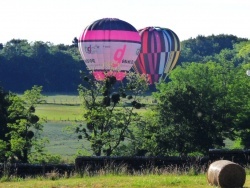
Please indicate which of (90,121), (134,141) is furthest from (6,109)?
(134,141)

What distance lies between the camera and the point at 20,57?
19200 centimetres

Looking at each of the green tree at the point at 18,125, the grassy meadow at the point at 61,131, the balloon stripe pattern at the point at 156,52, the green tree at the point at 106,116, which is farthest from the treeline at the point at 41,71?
the green tree at the point at 18,125

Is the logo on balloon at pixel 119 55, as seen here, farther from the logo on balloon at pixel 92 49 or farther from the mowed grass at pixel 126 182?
the mowed grass at pixel 126 182

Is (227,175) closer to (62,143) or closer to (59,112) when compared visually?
(62,143)

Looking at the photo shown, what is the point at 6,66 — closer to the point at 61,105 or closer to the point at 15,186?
the point at 61,105

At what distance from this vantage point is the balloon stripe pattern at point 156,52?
347 ft

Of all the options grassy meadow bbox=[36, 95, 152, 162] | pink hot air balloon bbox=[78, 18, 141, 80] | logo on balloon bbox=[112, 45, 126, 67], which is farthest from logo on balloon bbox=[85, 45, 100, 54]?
grassy meadow bbox=[36, 95, 152, 162]

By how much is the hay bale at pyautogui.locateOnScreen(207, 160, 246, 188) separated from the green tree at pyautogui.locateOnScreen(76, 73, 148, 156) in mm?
32300

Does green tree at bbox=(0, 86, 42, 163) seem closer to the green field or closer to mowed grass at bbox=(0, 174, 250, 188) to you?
the green field

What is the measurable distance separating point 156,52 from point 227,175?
82948 mm

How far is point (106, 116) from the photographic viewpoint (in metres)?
59.0

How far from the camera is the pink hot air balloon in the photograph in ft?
287

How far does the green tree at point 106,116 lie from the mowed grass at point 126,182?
29.2 metres

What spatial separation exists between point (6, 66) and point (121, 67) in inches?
3932
